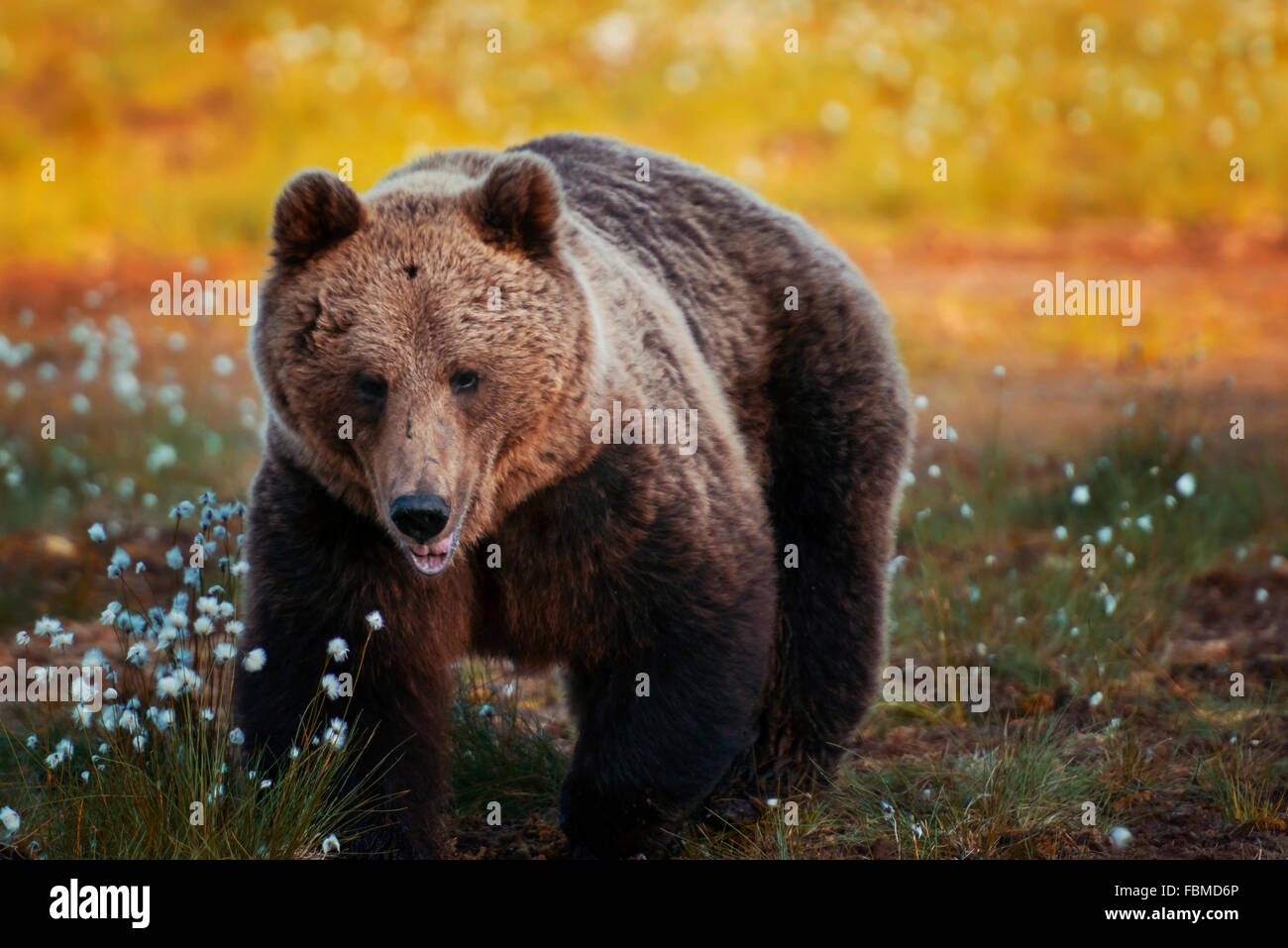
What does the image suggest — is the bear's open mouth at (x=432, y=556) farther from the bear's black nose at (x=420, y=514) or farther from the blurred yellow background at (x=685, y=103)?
the blurred yellow background at (x=685, y=103)

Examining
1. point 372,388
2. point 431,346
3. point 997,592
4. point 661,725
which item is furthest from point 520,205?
point 997,592

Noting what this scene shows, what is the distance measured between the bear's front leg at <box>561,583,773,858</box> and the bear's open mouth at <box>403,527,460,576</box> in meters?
0.77

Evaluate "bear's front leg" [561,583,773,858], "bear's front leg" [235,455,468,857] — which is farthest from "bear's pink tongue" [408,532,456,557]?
"bear's front leg" [561,583,773,858]

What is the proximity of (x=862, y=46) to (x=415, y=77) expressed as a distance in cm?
570

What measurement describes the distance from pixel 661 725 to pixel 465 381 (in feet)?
4.17

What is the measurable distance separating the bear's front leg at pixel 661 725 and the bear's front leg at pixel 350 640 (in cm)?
52

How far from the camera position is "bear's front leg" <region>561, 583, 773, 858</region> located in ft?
15.5

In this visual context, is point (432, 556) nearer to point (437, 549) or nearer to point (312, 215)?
point (437, 549)

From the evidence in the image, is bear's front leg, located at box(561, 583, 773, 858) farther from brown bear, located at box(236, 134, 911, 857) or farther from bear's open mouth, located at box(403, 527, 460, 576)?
bear's open mouth, located at box(403, 527, 460, 576)

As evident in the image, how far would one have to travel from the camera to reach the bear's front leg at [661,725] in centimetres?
471

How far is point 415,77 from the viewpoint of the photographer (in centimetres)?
1894

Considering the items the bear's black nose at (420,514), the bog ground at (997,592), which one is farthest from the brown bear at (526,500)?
the bog ground at (997,592)

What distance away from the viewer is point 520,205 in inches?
171

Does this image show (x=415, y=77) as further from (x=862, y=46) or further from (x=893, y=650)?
(x=893, y=650)
